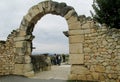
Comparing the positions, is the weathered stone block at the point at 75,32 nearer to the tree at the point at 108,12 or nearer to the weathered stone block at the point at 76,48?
the weathered stone block at the point at 76,48

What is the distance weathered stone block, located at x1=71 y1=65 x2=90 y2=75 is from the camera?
10.8 meters

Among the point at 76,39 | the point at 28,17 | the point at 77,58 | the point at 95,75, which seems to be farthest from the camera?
the point at 28,17

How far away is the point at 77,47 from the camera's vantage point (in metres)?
11.1

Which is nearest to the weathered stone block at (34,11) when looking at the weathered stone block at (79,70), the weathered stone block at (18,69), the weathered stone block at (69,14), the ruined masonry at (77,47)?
the ruined masonry at (77,47)

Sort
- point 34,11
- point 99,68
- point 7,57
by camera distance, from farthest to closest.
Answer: point 7,57 < point 34,11 < point 99,68

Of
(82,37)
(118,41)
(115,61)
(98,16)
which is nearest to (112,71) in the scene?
(115,61)

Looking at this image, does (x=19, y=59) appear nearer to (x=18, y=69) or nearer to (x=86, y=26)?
(x=18, y=69)

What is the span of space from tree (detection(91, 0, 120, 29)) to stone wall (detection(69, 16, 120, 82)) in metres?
3.17

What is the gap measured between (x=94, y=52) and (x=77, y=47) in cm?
92

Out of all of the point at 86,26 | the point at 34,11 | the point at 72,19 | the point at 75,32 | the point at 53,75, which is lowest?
the point at 53,75

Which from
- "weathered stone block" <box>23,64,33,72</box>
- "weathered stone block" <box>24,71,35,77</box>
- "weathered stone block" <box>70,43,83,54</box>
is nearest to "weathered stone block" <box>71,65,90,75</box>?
"weathered stone block" <box>70,43,83,54</box>

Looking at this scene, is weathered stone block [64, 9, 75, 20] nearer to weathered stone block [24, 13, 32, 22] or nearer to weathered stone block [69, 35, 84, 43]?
weathered stone block [69, 35, 84, 43]

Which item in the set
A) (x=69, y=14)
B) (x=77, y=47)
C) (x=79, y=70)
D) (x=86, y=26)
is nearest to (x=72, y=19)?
(x=69, y=14)

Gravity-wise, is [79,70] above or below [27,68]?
below
